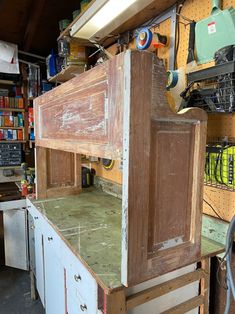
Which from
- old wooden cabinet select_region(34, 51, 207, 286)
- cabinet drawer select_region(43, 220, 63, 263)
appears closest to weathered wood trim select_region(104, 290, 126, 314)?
old wooden cabinet select_region(34, 51, 207, 286)

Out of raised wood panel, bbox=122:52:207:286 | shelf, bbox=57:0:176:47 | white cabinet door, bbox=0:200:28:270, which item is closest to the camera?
raised wood panel, bbox=122:52:207:286

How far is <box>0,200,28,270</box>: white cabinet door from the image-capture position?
2.47 metres

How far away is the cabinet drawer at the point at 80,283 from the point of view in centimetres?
100

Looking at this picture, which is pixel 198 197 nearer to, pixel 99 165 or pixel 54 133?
pixel 54 133

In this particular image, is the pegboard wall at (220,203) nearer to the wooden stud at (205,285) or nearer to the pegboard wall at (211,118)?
the pegboard wall at (211,118)

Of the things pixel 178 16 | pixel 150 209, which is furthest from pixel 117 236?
pixel 178 16

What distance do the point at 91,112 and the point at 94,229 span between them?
76cm

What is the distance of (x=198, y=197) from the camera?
98 centimetres

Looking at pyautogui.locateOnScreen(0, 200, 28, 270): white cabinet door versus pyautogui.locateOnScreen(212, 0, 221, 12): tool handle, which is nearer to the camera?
pyautogui.locateOnScreen(212, 0, 221, 12): tool handle

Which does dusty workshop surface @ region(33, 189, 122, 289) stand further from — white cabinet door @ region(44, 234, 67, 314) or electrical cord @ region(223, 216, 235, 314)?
electrical cord @ region(223, 216, 235, 314)

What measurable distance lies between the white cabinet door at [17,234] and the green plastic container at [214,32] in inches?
84.8

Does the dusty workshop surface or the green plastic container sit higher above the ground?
the green plastic container

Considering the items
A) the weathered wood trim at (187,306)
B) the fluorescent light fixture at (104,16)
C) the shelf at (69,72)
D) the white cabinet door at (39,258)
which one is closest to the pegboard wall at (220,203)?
the weathered wood trim at (187,306)

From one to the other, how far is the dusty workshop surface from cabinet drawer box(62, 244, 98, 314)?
6 cm
